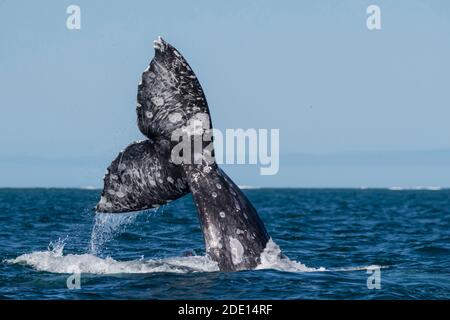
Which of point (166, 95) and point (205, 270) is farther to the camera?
point (205, 270)

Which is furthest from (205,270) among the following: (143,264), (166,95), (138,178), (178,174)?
(166,95)

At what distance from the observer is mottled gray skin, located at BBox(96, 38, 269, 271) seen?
1247 cm

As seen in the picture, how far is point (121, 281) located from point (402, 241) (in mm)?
11867

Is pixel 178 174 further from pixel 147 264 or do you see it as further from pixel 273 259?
pixel 147 264

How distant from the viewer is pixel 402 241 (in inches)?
937

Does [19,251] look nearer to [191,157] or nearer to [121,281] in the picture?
[121,281]

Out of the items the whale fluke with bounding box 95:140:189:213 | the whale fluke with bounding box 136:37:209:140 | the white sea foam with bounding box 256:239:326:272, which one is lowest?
the white sea foam with bounding box 256:239:326:272

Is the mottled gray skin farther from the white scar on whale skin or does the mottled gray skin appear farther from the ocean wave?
the ocean wave

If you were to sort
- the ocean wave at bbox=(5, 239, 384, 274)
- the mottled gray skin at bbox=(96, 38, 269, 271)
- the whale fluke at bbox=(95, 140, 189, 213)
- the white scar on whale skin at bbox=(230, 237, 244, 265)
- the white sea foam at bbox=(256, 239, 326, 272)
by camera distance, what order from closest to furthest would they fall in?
1. the mottled gray skin at bbox=(96, 38, 269, 271)
2. the whale fluke at bbox=(95, 140, 189, 213)
3. the white scar on whale skin at bbox=(230, 237, 244, 265)
4. the white sea foam at bbox=(256, 239, 326, 272)
5. the ocean wave at bbox=(5, 239, 384, 274)

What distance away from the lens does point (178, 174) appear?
13.0 metres

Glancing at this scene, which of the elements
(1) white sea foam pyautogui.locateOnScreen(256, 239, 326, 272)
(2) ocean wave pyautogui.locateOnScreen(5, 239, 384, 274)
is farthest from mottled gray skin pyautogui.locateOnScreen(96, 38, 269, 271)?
(2) ocean wave pyautogui.locateOnScreen(5, 239, 384, 274)

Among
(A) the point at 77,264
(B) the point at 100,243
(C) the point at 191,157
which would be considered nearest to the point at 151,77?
(C) the point at 191,157

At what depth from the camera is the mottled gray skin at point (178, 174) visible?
12469 mm

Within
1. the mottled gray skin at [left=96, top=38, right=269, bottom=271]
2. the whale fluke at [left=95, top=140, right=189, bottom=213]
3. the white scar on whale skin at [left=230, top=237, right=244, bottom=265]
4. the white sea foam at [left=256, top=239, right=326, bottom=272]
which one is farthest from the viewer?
the white sea foam at [left=256, top=239, right=326, bottom=272]
